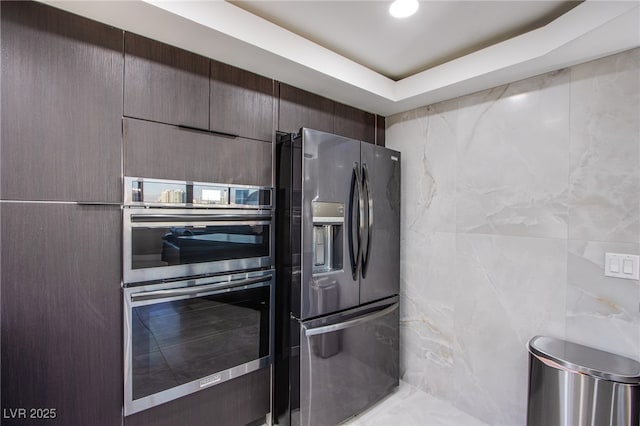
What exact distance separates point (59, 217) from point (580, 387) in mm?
2636

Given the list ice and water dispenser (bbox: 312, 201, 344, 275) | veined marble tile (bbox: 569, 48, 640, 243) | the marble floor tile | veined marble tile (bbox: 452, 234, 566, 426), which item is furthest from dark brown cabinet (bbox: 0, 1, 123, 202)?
veined marble tile (bbox: 569, 48, 640, 243)

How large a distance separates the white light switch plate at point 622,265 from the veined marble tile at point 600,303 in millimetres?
21

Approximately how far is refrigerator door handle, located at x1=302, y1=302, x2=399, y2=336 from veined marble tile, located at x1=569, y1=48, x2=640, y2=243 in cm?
130

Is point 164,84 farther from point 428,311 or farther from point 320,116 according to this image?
point 428,311

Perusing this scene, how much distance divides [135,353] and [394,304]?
180 cm

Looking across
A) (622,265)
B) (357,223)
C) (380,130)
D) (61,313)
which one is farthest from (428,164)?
(61,313)

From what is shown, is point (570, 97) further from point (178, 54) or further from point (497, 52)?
point (178, 54)

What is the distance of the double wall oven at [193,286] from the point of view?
149cm

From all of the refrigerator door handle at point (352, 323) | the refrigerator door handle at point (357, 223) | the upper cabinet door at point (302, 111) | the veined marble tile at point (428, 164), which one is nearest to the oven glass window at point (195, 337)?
the refrigerator door handle at point (352, 323)

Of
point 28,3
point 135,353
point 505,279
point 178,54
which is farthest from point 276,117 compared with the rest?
point 505,279

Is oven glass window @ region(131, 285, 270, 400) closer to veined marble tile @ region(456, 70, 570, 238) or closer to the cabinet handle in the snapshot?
the cabinet handle

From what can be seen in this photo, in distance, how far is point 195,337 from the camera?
5.48ft

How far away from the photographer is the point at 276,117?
202 cm

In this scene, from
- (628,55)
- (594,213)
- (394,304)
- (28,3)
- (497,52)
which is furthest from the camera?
(394,304)
